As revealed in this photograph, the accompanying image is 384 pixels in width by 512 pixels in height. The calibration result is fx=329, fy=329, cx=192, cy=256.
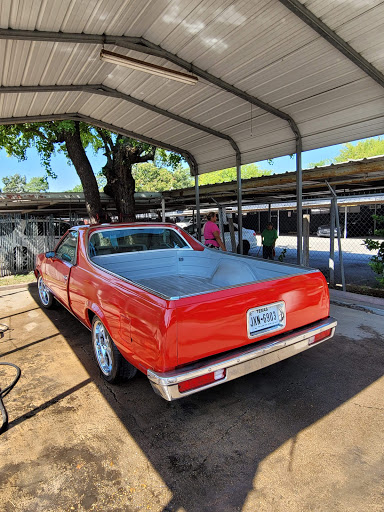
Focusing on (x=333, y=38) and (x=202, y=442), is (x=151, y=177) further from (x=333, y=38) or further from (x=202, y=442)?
(x=202, y=442)

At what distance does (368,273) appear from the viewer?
1006 centimetres

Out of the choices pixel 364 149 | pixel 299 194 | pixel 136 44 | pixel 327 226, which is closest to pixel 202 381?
pixel 136 44

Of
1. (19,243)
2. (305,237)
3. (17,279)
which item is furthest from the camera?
Answer: (19,243)

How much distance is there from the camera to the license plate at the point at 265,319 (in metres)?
2.82

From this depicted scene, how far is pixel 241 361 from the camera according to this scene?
2.67 metres

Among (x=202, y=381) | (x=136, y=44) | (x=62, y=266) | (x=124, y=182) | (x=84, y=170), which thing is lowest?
(x=202, y=381)

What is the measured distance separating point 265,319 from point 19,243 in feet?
35.9

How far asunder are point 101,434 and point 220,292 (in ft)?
5.21

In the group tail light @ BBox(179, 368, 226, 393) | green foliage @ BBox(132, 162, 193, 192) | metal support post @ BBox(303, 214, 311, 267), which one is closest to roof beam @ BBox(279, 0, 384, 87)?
metal support post @ BBox(303, 214, 311, 267)

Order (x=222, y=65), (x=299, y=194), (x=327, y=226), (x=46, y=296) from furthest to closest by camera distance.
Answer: (x=327, y=226), (x=299, y=194), (x=46, y=296), (x=222, y=65)

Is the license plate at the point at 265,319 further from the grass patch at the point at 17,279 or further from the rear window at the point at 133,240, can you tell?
the grass patch at the point at 17,279

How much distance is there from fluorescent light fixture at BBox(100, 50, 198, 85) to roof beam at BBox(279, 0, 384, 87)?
206 centimetres

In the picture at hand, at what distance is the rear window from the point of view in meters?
4.68

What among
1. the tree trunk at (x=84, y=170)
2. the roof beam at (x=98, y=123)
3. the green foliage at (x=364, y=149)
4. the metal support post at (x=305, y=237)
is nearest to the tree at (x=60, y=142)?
the tree trunk at (x=84, y=170)
